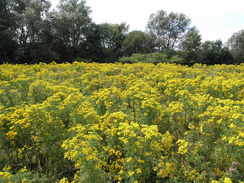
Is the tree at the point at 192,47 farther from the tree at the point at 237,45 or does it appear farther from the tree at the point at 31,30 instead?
the tree at the point at 31,30

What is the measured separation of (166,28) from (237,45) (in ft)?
37.7

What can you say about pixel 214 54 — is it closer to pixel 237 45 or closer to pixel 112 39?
pixel 237 45

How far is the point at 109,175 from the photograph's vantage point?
3.11 m

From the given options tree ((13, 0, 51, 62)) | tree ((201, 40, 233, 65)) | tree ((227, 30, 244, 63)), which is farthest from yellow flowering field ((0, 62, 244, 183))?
tree ((227, 30, 244, 63))

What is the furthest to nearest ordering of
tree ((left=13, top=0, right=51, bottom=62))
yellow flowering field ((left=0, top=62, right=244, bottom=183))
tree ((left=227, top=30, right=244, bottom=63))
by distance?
tree ((left=227, top=30, right=244, bottom=63))
tree ((left=13, top=0, right=51, bottom=62))
yellow flowering field ((left=0, top=62, right=244, bottom=183))

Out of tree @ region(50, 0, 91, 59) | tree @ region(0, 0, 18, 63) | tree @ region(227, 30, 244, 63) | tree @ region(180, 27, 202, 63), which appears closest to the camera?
tree @ region(0, 0, 18, 63)

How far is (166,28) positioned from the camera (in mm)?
42750

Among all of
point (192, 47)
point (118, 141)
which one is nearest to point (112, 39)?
point (192, 47)

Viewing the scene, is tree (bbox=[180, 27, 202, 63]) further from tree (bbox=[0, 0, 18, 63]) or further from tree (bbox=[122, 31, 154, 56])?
tree (bbox=[0, 0, 18, 63])

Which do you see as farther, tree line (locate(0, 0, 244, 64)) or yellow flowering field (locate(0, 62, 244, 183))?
tree line (locate(0, 0, 244, 64))

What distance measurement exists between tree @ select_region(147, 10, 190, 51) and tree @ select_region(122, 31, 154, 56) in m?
3.40

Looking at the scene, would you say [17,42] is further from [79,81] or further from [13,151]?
[13,151]

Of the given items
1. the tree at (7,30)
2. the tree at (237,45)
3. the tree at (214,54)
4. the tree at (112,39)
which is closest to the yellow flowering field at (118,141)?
the tree at (7,30)

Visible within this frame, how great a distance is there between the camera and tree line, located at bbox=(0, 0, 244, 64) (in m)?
23.0
